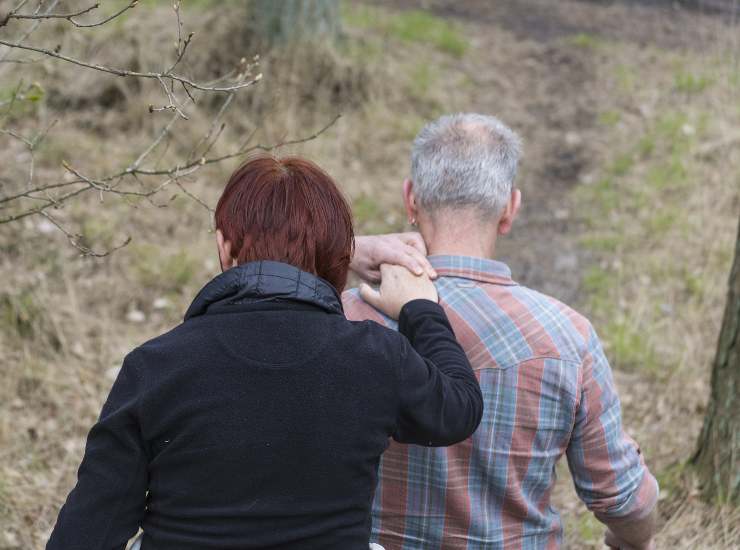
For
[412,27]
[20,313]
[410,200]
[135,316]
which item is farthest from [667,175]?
[410,200]

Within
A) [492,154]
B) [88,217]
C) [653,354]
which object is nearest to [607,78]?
[653,354]

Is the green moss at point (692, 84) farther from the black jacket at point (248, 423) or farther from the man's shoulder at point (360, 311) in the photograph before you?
the black jacket at point (248, 423)

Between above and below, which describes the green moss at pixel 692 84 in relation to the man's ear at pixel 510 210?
above

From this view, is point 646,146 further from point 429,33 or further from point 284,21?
point 284,21

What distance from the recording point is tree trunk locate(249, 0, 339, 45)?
7598 millimetres

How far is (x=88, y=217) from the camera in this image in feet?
19.5

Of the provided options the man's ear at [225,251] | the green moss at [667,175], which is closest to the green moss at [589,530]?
the man's ear at [225,251]

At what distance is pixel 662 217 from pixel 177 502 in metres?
5.15

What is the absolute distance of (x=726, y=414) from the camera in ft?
11.0

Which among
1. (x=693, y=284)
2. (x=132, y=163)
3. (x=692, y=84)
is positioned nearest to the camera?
(x=132, y=163)

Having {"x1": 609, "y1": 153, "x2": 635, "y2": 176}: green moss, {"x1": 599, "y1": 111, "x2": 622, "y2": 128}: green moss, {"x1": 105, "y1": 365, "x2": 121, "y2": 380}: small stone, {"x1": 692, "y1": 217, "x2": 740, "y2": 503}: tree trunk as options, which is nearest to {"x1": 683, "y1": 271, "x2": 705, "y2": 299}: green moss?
{"x1": 609, "y1": 153, "x2": 635, "y2": 176}: green moss

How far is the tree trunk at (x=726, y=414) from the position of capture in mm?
3322

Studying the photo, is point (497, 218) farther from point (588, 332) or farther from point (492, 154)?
point (588, 332)

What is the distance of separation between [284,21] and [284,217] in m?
6.14
